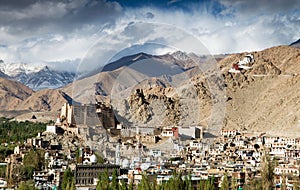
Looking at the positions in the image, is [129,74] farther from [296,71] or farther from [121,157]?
[296,71]

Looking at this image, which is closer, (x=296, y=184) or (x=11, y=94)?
(x=296, y=184)

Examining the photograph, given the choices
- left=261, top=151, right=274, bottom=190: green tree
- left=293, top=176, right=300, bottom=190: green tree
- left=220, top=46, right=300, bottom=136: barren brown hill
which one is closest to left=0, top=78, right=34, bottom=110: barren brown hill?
left=220, top=46, right=300, bottom=136: barren brown hill

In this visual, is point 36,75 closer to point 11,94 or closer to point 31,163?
point 11,94

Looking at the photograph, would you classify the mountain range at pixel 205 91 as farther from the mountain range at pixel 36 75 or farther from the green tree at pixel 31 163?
the mountain range at pixel 36 75

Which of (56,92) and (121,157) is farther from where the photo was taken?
(56,92)

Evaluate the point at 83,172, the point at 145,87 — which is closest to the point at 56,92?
the point at 145,87

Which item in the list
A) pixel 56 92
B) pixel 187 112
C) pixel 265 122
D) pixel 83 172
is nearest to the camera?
pixel 83 172

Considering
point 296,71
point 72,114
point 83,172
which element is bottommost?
point 83,172

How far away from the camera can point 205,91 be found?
3628 centimetres

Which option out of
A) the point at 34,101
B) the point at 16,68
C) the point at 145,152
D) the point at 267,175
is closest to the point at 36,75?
the point at 16,68

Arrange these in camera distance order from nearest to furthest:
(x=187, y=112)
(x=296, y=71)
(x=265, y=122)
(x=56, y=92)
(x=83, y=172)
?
1. (x=83, y=172)
2. (x=187, y=112)
3. (x=265, y=122)
4. (x=296, y=71)
5. (x=56, y=92)

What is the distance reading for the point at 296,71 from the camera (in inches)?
1778

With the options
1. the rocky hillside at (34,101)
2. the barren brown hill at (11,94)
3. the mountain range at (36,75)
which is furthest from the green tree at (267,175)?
the mountain range at (36,75)

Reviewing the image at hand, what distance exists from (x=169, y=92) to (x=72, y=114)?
560cm
